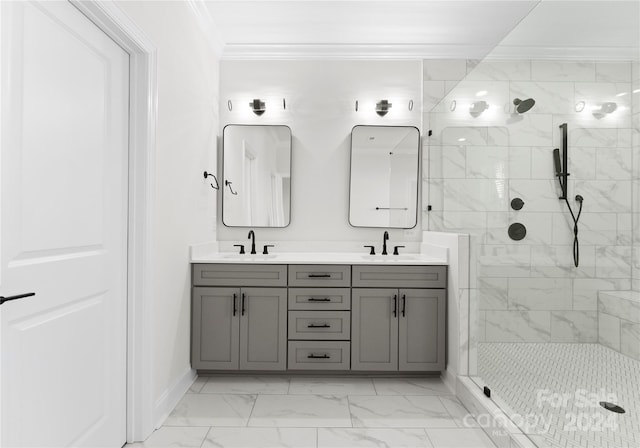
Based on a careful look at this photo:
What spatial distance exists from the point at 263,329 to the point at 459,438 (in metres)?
1.30

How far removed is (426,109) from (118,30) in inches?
91.8

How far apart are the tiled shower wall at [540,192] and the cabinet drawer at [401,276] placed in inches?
11.6

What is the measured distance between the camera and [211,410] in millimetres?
2166

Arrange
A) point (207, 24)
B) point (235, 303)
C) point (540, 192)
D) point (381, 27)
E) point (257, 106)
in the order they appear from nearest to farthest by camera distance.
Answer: point (540, 192) → point (235, 303) → point (207, 24) → point (381, 27) → point (257, 106)

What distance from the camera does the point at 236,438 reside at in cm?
188

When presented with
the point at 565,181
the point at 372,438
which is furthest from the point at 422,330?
the point at 565,181

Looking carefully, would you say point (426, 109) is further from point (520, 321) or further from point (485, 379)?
point (485, 379)

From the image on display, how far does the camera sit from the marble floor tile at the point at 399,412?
202 centimetres

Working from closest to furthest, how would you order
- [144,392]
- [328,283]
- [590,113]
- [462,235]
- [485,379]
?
[590,113], [144,392], [485,379], [462,235], [328,283]

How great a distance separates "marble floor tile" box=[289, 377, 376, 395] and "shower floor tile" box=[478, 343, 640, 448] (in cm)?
81

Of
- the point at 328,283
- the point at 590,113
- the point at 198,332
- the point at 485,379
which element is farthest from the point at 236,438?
the point at 590,113

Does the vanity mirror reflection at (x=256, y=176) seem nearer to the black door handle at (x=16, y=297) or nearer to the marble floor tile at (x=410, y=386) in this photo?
the marble floor tile at (x=410, y=386)

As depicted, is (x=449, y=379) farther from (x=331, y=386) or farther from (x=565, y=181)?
(x=565, y=181)

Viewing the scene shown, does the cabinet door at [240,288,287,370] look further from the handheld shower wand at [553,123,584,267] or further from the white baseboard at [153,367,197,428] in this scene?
the handheld shower wand at [553,123,584,267]
